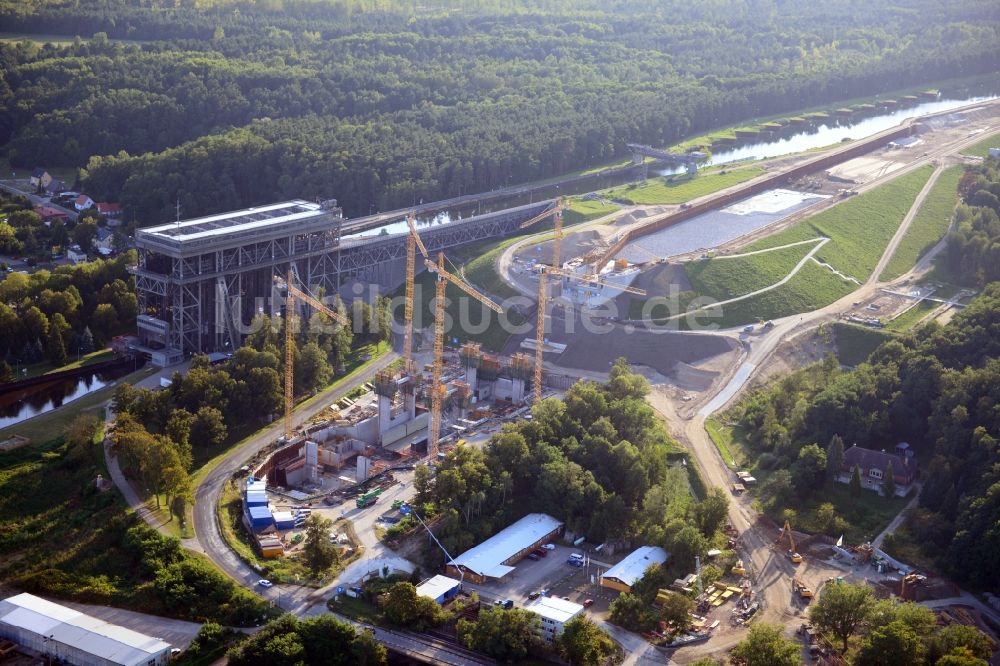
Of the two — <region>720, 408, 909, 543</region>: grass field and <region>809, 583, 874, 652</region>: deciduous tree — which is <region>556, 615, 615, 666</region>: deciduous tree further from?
<region>720, 408, 909, 543</region>: grass field

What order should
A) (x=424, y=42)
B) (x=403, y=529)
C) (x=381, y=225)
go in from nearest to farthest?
(x=403, y=529) < (x=381, y=225) < (x=424, y=42)

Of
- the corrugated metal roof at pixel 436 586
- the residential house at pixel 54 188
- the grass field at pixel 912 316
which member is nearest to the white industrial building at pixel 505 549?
the corrugated metal roof at pixel 436 586

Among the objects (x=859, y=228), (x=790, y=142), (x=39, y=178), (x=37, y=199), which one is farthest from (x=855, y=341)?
(x=39, y=178)

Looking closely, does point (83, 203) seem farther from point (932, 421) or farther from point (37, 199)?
point (932, 421)

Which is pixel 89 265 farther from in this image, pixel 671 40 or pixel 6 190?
pixel 671 40

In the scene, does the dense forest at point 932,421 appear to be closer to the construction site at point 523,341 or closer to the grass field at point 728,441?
the grass field at point 728,441

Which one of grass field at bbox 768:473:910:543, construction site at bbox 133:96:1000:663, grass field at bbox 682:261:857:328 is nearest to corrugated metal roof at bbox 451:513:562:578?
construction site at bbox 133:96:1000:663

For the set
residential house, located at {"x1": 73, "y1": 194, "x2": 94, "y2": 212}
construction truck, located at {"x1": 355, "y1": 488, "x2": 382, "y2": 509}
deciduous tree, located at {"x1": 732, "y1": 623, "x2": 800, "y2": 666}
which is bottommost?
construction truck, located at {"x1": 355, "y1": 488, "x2": 382, "y2": 509}

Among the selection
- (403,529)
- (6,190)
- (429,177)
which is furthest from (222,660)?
(6,190)
